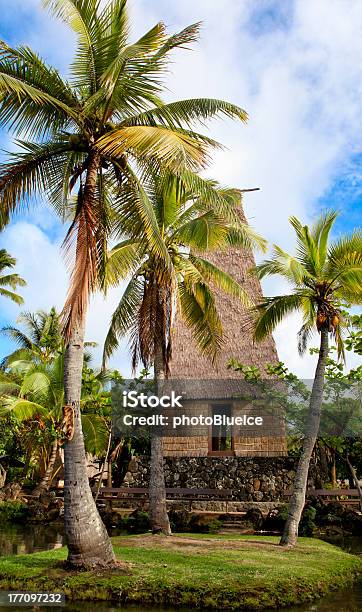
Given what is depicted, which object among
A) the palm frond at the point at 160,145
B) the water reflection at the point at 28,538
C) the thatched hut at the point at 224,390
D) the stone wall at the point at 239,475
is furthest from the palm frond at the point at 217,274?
the stone wall at the point at 239,475

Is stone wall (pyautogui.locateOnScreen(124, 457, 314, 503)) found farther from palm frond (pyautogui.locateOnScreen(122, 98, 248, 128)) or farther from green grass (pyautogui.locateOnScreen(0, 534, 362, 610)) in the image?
palm frond (pyautogui.locateOnScreen(122, 98, 248, 128))

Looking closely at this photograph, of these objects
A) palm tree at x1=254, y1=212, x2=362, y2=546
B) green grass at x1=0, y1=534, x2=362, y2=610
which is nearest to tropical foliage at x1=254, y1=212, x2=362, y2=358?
palm tree at x1=254, y1=212, x2=362, y2=546

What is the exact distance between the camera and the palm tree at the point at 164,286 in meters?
12.1

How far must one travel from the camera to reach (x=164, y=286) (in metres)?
11.4

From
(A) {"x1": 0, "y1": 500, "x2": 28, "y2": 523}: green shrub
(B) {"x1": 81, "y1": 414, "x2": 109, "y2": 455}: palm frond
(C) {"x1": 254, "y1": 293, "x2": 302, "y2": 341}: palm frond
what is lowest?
(A) {"x1": 0, "y1": 500, "x2": 28, "y2": 523}: green shrub

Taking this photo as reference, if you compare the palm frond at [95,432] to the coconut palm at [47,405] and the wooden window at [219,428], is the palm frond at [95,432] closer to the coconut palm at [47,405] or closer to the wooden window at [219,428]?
the coconut palm at [47,405]

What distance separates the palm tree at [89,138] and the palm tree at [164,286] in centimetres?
204

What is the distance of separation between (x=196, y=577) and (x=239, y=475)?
1030cm

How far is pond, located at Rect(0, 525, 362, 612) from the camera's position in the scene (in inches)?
296

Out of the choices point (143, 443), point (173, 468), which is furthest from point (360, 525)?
point (143, 443)

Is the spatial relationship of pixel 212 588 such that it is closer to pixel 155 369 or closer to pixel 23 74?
pixel 155 369

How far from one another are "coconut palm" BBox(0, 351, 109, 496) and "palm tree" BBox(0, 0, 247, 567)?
8.46 meters

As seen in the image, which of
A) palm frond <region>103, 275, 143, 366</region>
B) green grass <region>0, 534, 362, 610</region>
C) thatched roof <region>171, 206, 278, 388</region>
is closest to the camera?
green grass <region>0, 534, 362, 610</region>

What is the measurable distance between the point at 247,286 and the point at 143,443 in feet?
20.6
